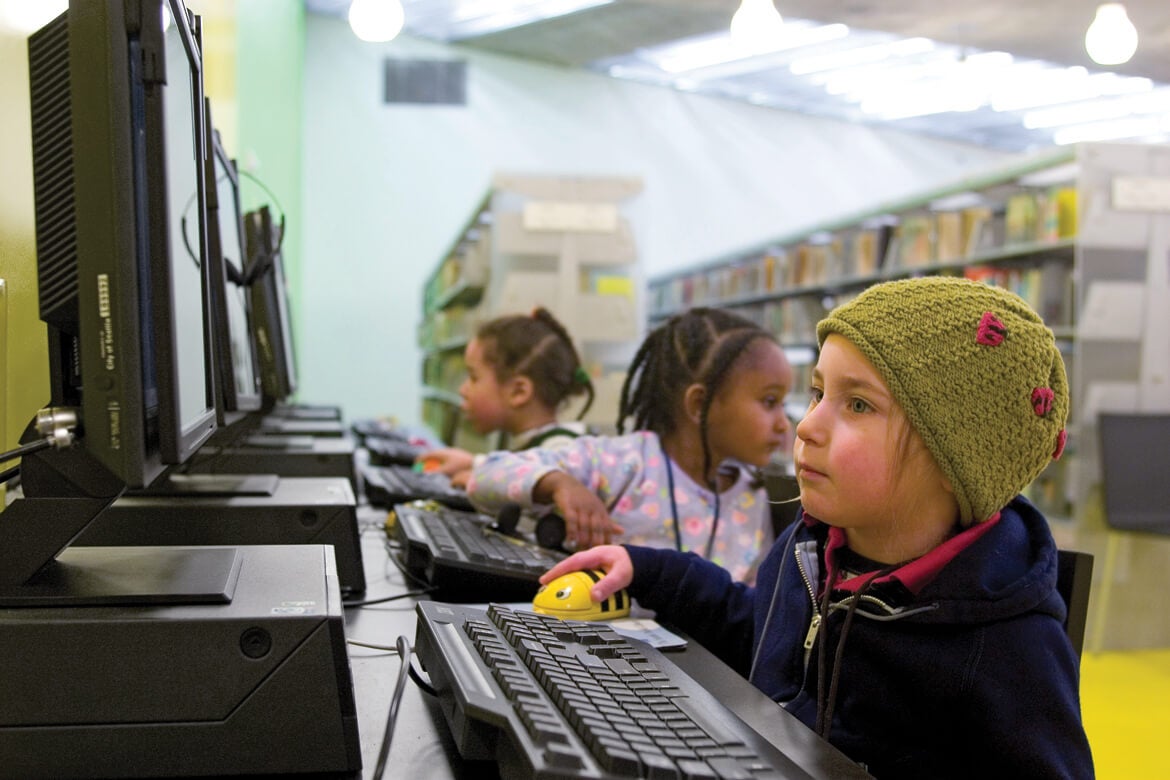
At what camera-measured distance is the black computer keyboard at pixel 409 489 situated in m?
2.07

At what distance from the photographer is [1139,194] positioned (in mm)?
4141

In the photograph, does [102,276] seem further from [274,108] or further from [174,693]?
[274,108]

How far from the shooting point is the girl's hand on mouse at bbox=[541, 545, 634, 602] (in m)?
1.13

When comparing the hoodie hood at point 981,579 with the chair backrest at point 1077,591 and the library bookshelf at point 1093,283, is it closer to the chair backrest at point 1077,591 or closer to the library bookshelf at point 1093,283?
the chair backrest at point 1077,591

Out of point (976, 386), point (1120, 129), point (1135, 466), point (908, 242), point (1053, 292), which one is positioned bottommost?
point (1135, 466)

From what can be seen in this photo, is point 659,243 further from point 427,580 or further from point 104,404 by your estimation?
point 104,404

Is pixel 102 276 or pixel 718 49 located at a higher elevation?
pixel 718 49

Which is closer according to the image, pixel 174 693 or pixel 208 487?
pixel 174 693

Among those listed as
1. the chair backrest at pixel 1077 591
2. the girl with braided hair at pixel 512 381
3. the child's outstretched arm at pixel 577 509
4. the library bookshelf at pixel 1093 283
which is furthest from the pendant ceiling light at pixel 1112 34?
the chair backrest at pixel 1077 591

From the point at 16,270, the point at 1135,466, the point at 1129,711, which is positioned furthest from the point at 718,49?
the point at 16,270

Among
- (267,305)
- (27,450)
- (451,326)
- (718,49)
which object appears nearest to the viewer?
(27,450)

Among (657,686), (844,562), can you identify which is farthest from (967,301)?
(657,686)

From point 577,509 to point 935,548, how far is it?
0.73 metres

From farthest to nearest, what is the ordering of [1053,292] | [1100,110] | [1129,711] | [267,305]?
[1100,110] → [1053,292] → [1129,711] → [267,305]
